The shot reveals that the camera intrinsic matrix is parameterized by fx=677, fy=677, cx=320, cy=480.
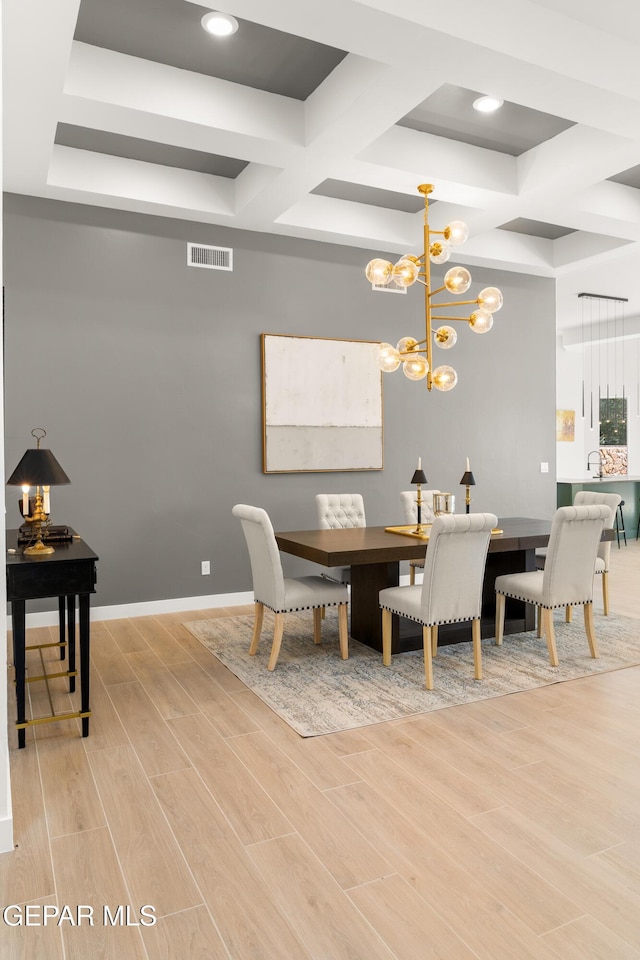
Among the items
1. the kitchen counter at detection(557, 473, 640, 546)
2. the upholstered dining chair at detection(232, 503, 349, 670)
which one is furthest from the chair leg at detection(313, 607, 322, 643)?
the kitchen counter at detection(557, 473, 640, 546)

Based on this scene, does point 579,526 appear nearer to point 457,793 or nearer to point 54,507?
point 457,793

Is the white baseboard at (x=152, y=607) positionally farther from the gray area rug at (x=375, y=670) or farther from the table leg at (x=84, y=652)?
the table leg at (x=84, y=652)

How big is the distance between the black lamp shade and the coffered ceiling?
1822 mm

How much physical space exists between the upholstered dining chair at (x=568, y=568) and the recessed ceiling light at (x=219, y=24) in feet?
9.78

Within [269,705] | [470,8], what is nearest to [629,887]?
[269,705]

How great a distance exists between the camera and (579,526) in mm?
3863

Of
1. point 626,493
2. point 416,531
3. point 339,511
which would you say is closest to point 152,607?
point 339,511

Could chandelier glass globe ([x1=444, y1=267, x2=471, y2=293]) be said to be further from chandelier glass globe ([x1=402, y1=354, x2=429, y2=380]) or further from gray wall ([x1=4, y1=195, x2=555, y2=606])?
gray wall ([x1=4, y1=195, x2=555, y2=606])

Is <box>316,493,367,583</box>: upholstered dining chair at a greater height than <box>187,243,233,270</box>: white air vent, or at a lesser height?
lesser

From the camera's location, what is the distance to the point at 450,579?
358 centimetres

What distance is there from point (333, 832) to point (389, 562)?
199 centimetres

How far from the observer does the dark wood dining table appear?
149 inches

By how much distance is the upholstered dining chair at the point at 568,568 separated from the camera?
3.82 meters

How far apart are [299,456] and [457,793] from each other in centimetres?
355
